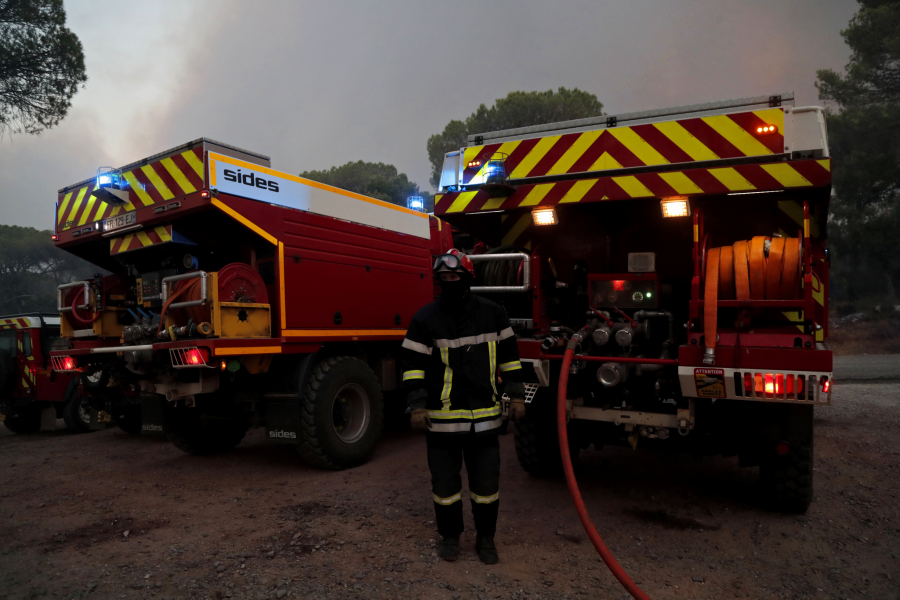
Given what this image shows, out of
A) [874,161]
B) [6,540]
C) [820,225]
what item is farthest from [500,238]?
[874,161]

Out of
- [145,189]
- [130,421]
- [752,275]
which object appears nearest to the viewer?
[752,275]

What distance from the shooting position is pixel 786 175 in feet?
12.6

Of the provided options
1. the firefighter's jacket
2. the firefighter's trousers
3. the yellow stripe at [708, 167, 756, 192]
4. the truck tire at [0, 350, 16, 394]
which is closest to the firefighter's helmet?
the firefighter's jacket

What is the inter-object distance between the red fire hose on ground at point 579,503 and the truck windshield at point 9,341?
822cm

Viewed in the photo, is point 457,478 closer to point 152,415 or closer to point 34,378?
point 152,415

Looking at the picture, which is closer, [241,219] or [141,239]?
[241,219]

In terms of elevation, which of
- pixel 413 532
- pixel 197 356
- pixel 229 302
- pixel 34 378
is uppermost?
pixel 229 302

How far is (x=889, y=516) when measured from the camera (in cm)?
412

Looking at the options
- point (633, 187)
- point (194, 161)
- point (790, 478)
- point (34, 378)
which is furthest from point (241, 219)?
point (34, 378)

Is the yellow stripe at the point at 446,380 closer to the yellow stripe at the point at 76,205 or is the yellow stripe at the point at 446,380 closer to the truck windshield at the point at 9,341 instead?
the yellow stripe at the point at 76,205

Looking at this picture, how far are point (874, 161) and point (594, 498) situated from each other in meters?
22.4

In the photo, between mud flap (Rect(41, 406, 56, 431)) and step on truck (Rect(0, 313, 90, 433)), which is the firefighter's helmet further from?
mud flap (Rect(41, 406, 56, 431))

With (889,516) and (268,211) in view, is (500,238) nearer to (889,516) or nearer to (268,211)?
(268,211)

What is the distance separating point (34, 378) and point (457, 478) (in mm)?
7374
